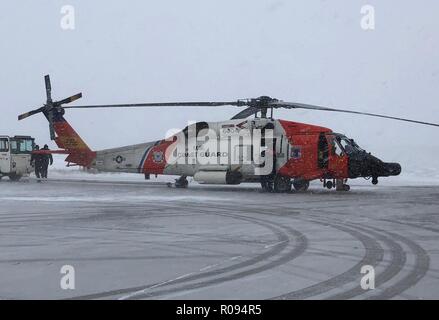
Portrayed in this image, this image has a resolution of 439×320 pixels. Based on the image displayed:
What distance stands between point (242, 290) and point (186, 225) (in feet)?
16.9

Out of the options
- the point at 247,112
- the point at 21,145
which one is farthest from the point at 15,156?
the point at 247,112

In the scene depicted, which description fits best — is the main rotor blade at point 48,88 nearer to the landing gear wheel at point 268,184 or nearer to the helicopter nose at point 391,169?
the landing gear wheel at point 268,184

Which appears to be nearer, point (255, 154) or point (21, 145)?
point (255, 154)

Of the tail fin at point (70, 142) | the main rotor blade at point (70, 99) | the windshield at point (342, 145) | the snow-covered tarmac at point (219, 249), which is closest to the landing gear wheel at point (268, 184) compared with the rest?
the windshield at point (342, 145)

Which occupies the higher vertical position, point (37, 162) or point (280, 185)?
point (37, 162)

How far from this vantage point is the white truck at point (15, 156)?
1024 inches

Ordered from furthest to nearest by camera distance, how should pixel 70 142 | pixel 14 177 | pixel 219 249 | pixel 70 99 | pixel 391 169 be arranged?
1. pixel 14 177
2. pixel 70 142
3. pixel 70 99
4. pixel 391 169
5. pixel 219 249

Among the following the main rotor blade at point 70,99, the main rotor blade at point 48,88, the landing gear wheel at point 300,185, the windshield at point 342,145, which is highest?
the main rotor blade at point 48,88

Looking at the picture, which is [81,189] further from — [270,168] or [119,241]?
[119,241]

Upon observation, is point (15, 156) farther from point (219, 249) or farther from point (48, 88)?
point (219, 249)

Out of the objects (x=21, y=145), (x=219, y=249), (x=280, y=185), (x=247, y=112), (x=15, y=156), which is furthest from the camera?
(x=21, y=145)

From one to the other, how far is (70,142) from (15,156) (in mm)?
5074

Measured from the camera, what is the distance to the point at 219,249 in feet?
26.0

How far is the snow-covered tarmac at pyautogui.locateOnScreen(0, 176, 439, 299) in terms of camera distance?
5621 mm
